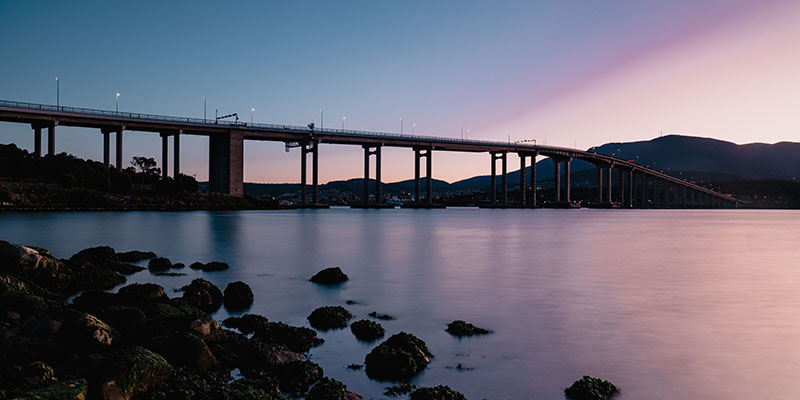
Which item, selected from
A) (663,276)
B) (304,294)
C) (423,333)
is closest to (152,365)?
(423,333)

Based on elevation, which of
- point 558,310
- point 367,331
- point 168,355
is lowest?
point 558,310

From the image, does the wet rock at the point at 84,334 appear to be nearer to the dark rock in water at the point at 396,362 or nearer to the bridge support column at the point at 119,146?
the dark rock in water at the point at 396,362

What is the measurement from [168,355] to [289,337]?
2.47 m

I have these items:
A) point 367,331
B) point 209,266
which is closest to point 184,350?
point 367,331

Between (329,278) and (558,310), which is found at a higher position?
(329,278)

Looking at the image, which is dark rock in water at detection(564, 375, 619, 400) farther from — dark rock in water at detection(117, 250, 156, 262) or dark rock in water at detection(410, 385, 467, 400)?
dark rock in water at detection(117, 250, 156, 262)

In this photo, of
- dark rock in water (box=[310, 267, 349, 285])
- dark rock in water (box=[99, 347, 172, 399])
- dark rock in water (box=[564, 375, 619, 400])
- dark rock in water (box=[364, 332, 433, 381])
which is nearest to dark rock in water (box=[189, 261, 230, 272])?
dark rock in water (box=[310, 267, 349, 285])

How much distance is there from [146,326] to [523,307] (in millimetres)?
9433

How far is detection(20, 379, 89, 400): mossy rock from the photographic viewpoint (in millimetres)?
5125

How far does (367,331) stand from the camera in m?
10.0

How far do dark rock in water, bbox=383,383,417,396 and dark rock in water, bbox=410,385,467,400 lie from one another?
1.27ft

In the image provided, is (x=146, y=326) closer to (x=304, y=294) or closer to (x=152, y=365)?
(x=152, y=365)

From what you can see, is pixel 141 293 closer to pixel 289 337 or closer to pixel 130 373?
pixel 289 337

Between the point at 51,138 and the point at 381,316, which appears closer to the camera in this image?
the point at 381,316
